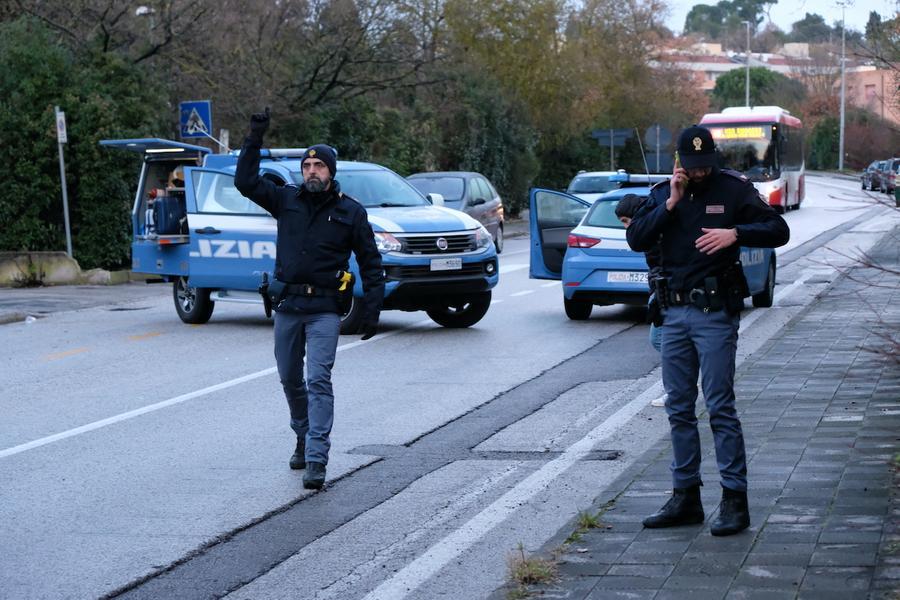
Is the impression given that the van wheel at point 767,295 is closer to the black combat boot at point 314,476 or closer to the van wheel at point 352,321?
the van wheel at point 352,321

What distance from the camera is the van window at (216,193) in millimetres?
16344

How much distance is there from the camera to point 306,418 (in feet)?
27.6

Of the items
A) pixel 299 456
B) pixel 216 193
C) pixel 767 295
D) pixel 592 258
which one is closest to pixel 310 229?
pixel 299 456

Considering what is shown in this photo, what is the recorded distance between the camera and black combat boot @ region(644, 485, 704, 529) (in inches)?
246

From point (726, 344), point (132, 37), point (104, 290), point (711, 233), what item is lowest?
point (104, 290)

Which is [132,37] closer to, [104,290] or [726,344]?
[104,290]

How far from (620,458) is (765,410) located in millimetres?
1412

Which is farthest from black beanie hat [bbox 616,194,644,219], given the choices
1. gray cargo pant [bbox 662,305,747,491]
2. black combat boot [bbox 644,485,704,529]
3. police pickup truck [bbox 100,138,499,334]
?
police pickup truck [bbox 100,138,499,334]

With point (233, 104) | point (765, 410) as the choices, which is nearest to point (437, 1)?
point (233, 104)

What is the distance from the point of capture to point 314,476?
7840 millimetres

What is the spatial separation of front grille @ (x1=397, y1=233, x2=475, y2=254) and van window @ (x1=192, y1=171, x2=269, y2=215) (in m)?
2.29

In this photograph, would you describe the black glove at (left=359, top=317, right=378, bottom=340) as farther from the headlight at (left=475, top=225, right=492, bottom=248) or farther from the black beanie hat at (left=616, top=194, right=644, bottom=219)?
the headlight at (left=475, top=225, right=492, bottom=248)

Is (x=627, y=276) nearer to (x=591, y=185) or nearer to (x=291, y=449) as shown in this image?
(x=291, y=449)

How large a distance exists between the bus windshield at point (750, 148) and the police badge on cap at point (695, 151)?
38.7 meters
